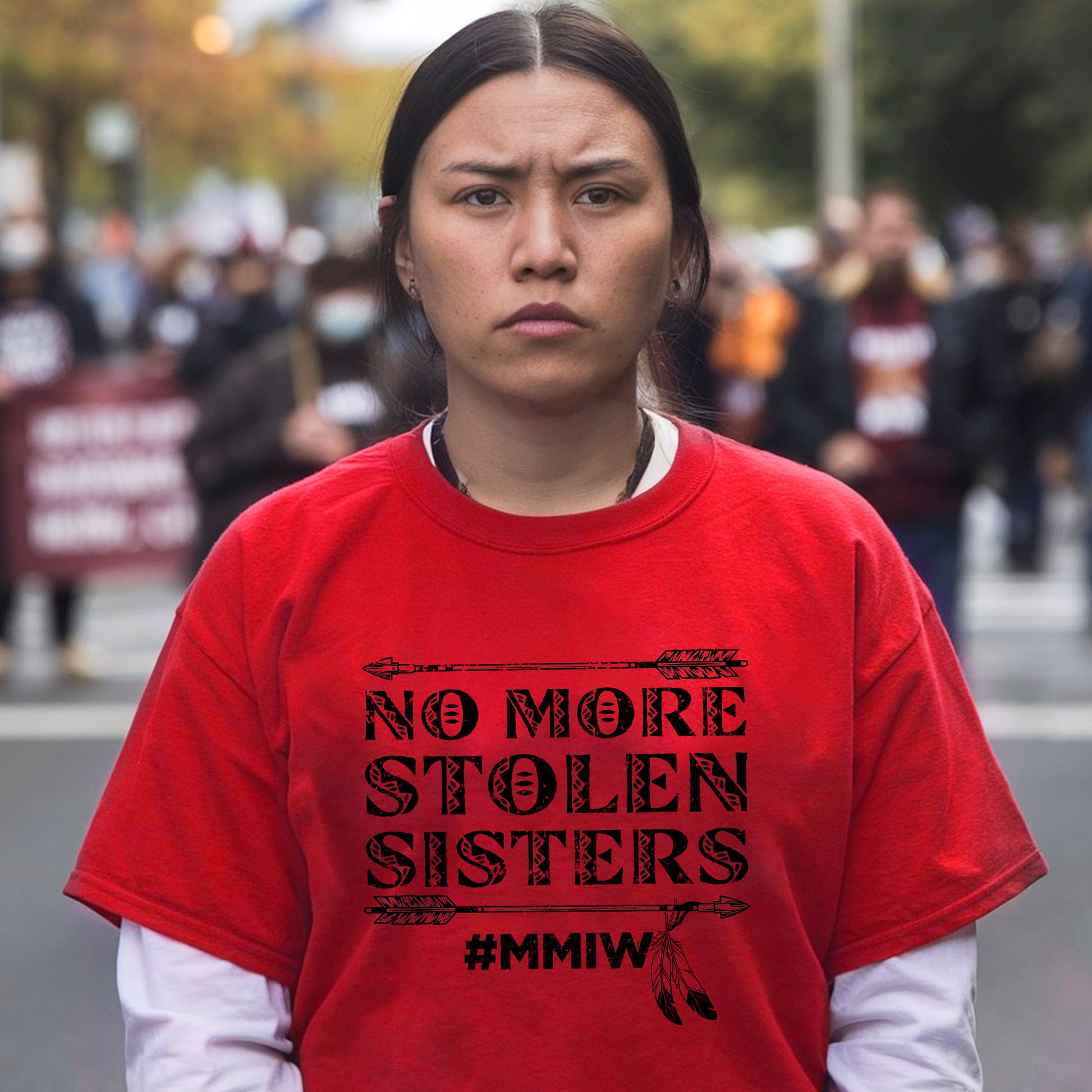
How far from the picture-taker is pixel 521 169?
2.00 metres

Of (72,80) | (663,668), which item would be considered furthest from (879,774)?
(72,80)

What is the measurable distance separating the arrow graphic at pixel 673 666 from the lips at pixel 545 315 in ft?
0.97

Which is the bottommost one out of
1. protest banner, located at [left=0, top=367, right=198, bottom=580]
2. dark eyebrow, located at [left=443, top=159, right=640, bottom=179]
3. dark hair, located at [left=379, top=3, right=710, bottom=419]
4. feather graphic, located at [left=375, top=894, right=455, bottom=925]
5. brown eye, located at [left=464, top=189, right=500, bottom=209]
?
protest banner, located at [left=0, top=367, right=198, bottom=580]

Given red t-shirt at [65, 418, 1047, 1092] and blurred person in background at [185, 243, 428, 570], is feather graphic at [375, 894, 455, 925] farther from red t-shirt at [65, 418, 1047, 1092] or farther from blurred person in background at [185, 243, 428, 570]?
blurred person in background at [185, 243, 428, 570]

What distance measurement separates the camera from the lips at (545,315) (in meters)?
1.99

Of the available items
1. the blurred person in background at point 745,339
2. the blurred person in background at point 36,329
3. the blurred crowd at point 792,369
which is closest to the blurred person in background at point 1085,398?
the blurred crowd at point 792,369

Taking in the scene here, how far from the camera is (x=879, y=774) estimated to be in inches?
80.4

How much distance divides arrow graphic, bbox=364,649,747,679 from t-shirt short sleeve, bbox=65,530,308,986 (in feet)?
0.44

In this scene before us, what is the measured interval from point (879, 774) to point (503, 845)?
1.11 ft

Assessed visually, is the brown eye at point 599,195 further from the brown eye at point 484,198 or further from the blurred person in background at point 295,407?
the blurred person in background at point 295,407

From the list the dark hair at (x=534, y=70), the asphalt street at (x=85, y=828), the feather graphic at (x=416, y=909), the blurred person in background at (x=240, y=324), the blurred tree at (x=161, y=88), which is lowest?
the asphalt street at (x=85, y=828)

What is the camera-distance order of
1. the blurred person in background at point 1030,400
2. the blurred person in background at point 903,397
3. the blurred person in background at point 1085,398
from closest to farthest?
the blurred person in background at point 903,397 → the blurred person in background at point 1085,398 → the blurred person in background at point 1030,400

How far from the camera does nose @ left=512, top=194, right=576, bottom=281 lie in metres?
1.98

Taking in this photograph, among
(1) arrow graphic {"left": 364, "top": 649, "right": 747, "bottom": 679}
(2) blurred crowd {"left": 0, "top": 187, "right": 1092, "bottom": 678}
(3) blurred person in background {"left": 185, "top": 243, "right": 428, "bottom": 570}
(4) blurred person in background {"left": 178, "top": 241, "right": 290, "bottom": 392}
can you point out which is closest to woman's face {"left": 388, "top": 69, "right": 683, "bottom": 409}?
(1) arrow graphic {"left": 364, "top": 649, "right": 747, "bottom": 679}
